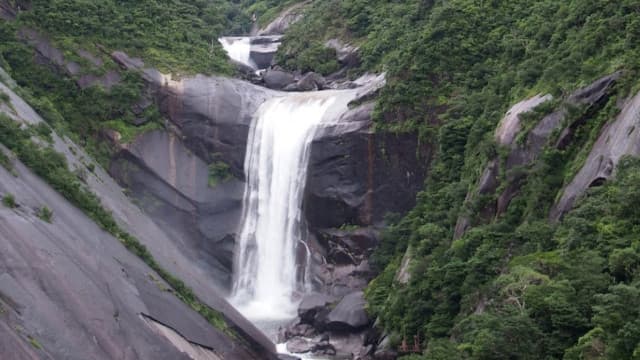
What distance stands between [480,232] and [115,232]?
1072 cm

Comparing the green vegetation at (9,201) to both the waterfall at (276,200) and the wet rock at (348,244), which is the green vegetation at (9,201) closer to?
the waterfall at (276,200)

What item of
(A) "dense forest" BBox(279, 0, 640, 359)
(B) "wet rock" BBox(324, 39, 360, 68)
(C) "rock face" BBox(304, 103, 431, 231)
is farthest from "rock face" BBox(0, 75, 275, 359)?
(B) "wet rock" BBox(324, 39, 360, 68)

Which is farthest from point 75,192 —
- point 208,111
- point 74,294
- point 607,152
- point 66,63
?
point 66,63

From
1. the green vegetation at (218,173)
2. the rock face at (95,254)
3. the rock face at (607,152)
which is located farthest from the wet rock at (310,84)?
the rock face at (607,152)

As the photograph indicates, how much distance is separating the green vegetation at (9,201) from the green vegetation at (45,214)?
76 centimetres

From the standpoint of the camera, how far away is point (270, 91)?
4325 cm

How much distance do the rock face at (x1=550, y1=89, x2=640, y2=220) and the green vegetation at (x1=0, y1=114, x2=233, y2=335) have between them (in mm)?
10566

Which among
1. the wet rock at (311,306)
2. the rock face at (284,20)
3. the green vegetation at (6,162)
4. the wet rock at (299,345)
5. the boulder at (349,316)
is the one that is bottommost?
the wet rock at (299,345)

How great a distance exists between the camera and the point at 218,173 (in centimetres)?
3997

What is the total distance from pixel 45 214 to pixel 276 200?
1718 cm

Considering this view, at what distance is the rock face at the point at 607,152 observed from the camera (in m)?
20.4

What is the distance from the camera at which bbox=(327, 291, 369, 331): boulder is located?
101 ft

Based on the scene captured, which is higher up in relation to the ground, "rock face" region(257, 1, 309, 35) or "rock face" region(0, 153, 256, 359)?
"rock face" region(257, 1, 309, 35)

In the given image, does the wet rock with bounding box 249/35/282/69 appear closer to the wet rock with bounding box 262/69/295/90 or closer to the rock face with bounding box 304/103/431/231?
the wet rock with bounding box 262/69/295/90
